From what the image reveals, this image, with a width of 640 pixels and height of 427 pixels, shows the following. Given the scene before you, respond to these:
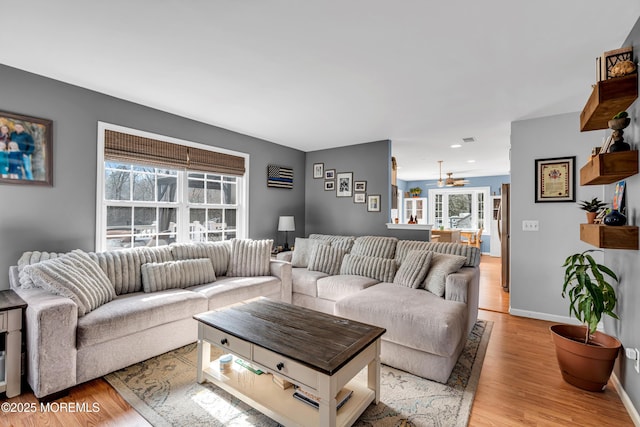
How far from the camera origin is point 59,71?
101 inches

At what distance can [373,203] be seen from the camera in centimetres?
489

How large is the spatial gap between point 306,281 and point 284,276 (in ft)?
0.93

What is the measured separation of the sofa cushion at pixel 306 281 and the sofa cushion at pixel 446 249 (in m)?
1.02

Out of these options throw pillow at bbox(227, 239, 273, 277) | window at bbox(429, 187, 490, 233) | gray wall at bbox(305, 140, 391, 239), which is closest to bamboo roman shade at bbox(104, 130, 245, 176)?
throw pillow at bbox(227, 239, 273, 277)

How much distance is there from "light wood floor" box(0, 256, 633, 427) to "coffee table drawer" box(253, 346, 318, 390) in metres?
0.81

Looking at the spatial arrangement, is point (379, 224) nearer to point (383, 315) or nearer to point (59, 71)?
point (383, 315)

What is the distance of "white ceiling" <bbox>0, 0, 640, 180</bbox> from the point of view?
1.78 metres

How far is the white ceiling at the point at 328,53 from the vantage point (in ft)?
5.85

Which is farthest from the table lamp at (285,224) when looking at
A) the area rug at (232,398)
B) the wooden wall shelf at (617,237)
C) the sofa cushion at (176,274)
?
the wooden wall shelf at (617,237)

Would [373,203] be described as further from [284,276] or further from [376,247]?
[284,276]

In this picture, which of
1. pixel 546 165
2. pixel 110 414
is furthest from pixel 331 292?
pixel 546 165

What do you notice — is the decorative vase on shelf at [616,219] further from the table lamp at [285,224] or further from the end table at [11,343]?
the end table at [11,343]

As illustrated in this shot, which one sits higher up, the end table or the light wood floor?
the end table

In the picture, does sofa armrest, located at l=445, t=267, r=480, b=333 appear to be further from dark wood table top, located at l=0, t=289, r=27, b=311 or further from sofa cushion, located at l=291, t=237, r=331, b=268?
dark wood table top, located at l=0, t=289, r=27, b=311
